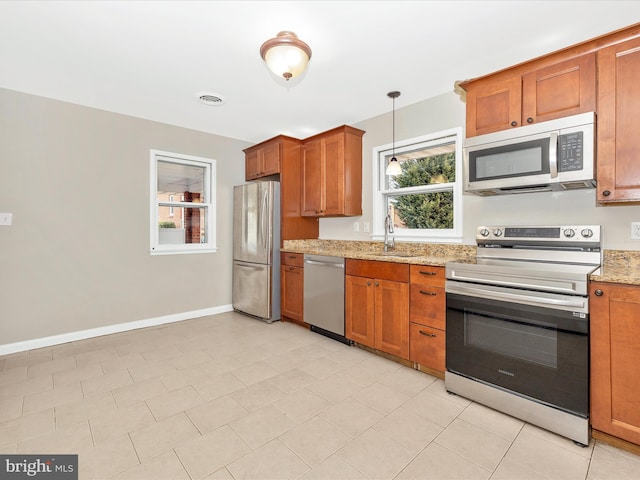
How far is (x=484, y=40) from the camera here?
2.26m

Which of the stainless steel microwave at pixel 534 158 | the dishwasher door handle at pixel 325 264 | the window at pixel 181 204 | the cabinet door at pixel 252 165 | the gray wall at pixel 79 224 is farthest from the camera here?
the cabinet door at pixel 252 165

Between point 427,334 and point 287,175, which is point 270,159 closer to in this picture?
point 287,175

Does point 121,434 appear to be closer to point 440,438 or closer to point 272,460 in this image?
point 272,460

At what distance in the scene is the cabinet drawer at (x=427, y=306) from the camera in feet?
7.96

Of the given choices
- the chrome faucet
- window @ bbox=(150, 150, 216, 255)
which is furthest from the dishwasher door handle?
window @ bbox=(150, 150, 216, 255)

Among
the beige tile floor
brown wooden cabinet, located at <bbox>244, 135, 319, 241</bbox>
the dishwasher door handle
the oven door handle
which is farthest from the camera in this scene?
brown wooden cabinet, located at <bbox>244, 135, 319, 241</bbox>

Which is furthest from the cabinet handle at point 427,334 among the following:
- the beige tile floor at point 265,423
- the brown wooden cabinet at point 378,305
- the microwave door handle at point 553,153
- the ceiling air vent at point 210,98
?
the ceiling air vent at point 210,98

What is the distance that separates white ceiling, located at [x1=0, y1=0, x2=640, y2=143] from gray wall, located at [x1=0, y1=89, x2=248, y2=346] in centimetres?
35

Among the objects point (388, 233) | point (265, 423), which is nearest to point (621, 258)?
point (388, 233)

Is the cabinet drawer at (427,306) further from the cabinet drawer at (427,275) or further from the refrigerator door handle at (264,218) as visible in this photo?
the refrigerator door handle at (264,218)

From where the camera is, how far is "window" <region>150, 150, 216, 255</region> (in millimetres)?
3934

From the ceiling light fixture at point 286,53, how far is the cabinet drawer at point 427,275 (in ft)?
5.65

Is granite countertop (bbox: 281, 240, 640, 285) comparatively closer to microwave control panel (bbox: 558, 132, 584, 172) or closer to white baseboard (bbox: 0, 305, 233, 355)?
microwave control panel (bbox: 558, 132, 584, 172)

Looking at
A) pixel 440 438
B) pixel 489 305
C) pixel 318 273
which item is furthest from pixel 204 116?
pixel 440 438
